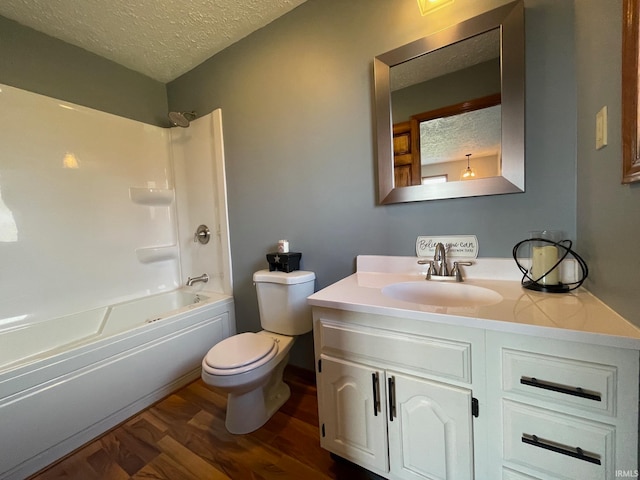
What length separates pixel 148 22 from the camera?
1.63 metres

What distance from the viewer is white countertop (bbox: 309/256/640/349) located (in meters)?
0.61

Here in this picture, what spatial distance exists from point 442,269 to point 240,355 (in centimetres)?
111

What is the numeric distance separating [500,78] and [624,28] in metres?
0.47

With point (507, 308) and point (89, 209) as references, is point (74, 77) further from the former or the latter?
point (507, 308)

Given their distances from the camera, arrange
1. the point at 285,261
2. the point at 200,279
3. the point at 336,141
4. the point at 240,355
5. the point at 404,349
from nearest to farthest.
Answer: the point at 404,349 → the point at 240,355 → the point at 336,141 → the point at 285,261 → the point at 200,279

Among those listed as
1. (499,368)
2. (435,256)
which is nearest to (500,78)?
(435,256)

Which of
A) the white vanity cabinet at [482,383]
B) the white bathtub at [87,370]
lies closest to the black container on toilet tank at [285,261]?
the white vanity cabinet at [482,383]

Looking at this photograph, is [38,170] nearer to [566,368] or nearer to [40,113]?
[40,113]

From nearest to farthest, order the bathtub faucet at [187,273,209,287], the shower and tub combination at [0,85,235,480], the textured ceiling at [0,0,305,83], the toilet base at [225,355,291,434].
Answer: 1. the shower and tub combination at [0,85,235,480]
2. the toilet base at [225,355,291,434]
3. the textured ceiling at [0,0,305,83]
4. the bathtub faucet at [187,273,209,287]

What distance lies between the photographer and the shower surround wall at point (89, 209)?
5.18ft

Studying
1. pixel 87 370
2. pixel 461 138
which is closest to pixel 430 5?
pixel 461 138

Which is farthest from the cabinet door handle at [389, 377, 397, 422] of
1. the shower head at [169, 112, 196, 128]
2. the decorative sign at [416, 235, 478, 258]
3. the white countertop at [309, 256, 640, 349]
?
the shower head at [169, 112, 196, 128]

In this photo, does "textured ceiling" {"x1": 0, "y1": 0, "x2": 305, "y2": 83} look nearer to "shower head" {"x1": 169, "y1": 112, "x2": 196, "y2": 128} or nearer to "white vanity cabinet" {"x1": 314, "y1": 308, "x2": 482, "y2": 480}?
"shower head" {"x1": 169, "y1": 112, "x2": 196, "y2": 128}

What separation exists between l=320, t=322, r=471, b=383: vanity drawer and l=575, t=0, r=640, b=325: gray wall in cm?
43
